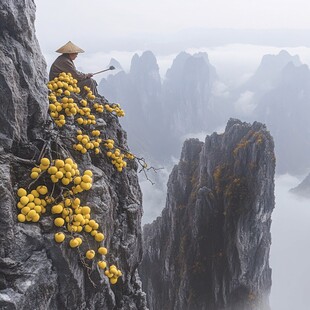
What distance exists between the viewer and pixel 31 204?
631 centimetres

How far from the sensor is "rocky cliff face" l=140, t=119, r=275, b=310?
127 ft

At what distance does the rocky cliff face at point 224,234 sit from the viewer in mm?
38656

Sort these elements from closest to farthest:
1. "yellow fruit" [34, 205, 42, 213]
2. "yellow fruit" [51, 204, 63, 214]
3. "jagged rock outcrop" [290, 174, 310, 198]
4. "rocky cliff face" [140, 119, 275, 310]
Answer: "yellow fruit" [34, 205, 42, 213] → "yellow fruit" [51, 204, 63, 214] → "rocky cliff face" [140, 119, 275, 310] → "jagged rock outcrop" [290, 174, 310, 198]

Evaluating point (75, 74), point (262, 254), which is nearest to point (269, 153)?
point (262, 254)

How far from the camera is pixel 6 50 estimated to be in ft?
23.6

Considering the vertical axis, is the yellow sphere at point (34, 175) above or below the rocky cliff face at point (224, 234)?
below

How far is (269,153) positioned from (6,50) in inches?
1424

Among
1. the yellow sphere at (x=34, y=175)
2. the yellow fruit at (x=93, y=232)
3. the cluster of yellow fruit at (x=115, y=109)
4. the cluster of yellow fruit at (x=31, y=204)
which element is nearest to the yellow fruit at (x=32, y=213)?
the cluster of yellow fruit at (x=31, y=204)

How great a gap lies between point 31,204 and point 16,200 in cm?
30

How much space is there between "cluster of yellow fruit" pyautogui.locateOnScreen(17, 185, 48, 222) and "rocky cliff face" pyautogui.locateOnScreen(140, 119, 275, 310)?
3456 centimetres

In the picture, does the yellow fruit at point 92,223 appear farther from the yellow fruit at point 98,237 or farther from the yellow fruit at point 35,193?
the yellow fruit at point 35,193

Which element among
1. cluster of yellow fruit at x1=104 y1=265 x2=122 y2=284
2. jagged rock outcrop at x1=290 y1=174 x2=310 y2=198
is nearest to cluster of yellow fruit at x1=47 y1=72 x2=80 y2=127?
cluster of yellow fruit at x1=104 y1=265 x2=122 y2=284

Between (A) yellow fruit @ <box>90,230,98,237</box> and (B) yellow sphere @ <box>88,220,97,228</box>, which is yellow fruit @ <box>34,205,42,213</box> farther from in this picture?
(A) yellow fruit @ <box>90,230,98,237</box>

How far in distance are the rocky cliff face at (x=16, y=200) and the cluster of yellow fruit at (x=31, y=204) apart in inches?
4.7
